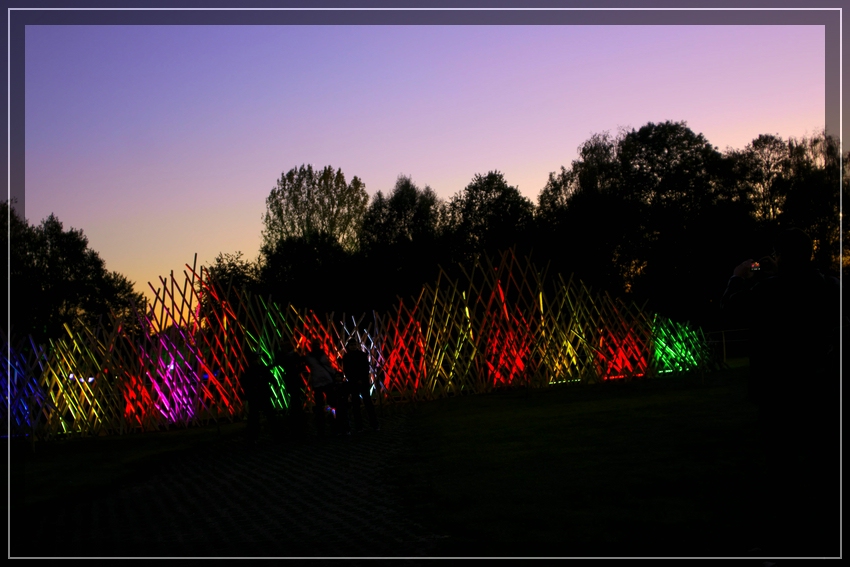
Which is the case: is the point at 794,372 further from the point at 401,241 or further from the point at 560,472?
the point at 401,241

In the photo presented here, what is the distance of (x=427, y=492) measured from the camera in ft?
18.6

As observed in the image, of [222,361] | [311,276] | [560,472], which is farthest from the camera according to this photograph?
[311,276]

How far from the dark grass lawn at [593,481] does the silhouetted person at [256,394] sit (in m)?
1.93

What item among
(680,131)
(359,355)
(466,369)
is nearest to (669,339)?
(466,369)

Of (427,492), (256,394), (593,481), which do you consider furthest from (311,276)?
(593,481)

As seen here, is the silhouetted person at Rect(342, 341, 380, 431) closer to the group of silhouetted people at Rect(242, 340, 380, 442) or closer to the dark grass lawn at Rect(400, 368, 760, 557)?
the group of silhouetted people at Rect(242, 340, 380, 442)

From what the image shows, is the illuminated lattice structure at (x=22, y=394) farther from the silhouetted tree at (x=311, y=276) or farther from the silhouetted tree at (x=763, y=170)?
the silhouetted tree at (x=763, y=170)

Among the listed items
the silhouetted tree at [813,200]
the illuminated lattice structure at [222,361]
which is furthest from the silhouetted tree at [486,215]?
the illuminated lattice structure at [222,361]

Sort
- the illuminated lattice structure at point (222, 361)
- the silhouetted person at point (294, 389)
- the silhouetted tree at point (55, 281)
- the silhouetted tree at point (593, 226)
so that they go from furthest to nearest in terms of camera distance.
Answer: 1. the silhouetted tree at point (593, 226)
2. the silhouetted tree at point (55, 281)
3. the illuminated lattice structure at point (222, 361)
4. the silhouetted person at point (294, 389)

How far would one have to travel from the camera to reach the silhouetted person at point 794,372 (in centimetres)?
358

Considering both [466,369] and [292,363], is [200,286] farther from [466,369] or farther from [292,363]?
[466,369]

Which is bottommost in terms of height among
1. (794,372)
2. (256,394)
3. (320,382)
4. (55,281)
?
(256,394)

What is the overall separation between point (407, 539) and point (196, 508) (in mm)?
2042

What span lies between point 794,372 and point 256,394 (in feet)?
25.6
